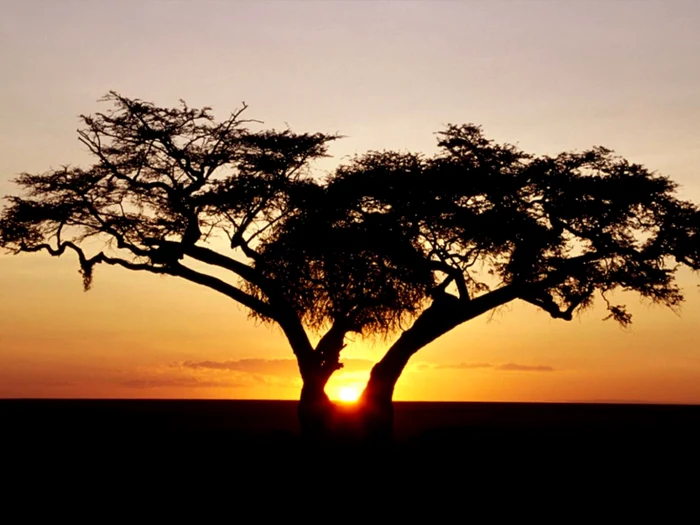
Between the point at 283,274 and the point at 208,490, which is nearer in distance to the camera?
the point at 208,490

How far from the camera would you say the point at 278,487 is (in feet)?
76.9

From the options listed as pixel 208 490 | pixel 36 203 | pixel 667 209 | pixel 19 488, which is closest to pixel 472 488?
pixel 208 490

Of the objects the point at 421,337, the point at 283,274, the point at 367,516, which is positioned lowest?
the point at 367,516

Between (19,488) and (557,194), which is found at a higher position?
(557,194)

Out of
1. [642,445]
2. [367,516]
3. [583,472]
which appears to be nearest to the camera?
[367,516]

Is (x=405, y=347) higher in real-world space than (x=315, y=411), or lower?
higher

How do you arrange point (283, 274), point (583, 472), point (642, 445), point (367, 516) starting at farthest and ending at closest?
1. point (283, 274)
2. point (642, 445)
3. point (583, 472)
4. point (367, 516)

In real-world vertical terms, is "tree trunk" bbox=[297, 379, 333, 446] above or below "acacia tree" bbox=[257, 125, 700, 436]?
below

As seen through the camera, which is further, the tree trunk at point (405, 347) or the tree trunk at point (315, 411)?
the tree trunk at point (315, 411)

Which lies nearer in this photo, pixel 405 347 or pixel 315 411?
pixel 405 347

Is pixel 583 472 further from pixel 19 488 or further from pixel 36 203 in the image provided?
pixel 36 203

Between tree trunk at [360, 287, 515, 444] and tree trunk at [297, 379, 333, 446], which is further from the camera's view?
tree trunk at [297, 379, 333, 446]

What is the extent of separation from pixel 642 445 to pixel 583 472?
7415 millimetres

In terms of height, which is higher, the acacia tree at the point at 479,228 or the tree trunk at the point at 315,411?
the acacia tree at the point at 479,228
